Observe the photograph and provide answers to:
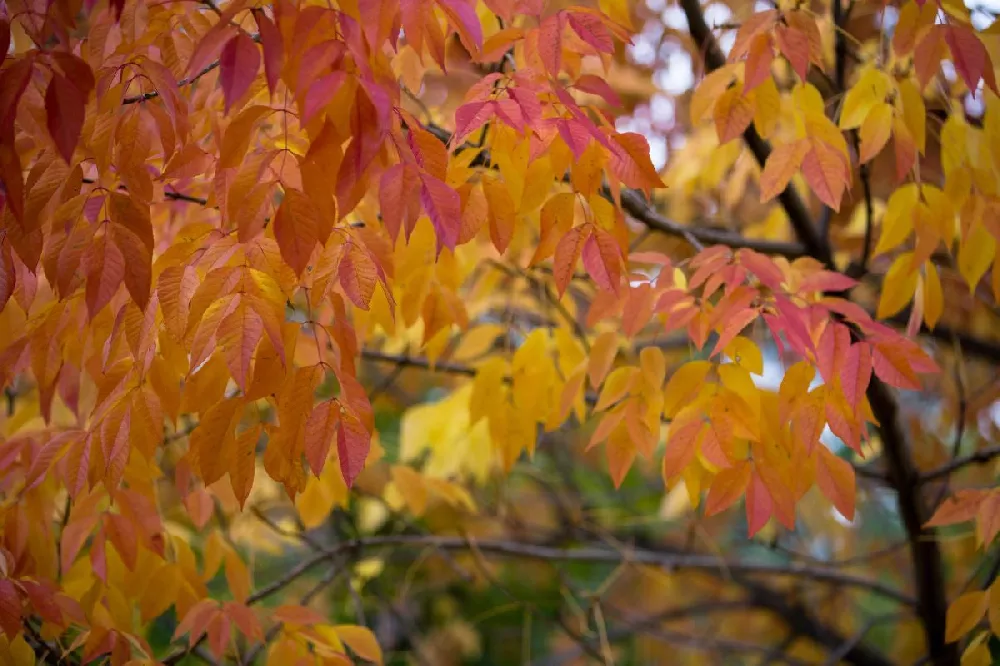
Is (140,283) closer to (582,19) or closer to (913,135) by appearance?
(582,19)

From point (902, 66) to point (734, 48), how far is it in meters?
0.73

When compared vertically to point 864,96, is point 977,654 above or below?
below

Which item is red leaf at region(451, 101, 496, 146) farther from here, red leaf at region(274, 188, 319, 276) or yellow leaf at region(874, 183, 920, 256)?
yellow leaf at region(874, 183, 920, 256)

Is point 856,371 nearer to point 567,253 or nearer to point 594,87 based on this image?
point 567,253

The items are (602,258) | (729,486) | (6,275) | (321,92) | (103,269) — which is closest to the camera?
(321,92)

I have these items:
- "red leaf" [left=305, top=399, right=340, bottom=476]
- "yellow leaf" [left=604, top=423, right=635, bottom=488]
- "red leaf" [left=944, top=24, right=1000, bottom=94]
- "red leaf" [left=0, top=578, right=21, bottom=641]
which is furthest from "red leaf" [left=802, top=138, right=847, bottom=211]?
"red leaf" [left=0, top=578, right=21, bottom=641]

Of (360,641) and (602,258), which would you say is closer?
(602,258)

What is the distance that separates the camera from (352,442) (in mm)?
1196

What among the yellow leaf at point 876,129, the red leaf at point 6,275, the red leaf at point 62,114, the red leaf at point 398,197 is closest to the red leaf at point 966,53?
the yellow leaf at point 876,129

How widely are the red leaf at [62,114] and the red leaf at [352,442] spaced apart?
0.50 metres

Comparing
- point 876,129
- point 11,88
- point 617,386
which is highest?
point 11,88

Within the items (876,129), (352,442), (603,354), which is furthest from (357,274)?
(876,129)

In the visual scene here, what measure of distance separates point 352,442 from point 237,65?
54 cm

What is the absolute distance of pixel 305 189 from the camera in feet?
3.49
